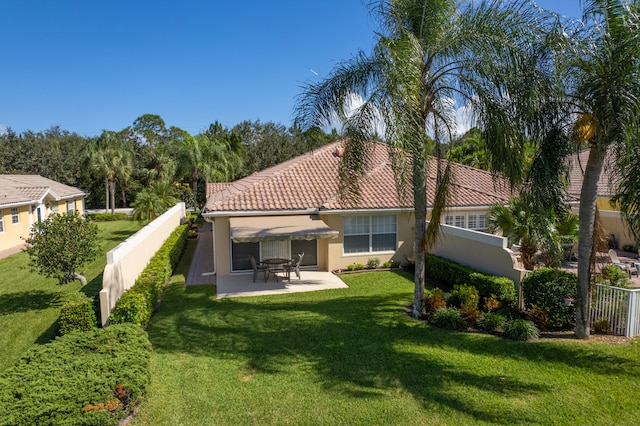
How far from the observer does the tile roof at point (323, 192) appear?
21547 mm

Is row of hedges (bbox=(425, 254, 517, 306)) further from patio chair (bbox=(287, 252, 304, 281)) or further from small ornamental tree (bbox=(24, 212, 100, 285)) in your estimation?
small ornamental tree (bbox=(24, 212, 100, 285))

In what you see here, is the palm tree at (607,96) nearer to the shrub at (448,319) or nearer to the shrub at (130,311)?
the shrub at (448,319)

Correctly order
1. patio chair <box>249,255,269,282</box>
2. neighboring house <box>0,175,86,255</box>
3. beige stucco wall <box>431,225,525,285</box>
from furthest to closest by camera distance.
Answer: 1. neighboring house <box>0,175,86,255</box>
2. patio chair <box>249,255,269,282</box>
3. beige stucco wall <box>431,225,525,285</box>

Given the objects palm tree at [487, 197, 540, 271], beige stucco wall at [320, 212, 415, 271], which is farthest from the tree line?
palm tree at [487, 197, 540, 271]

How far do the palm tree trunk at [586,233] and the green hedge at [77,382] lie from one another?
12100 mm

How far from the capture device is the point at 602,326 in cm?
1238

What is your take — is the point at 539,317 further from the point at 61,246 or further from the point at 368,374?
the point at 61,246

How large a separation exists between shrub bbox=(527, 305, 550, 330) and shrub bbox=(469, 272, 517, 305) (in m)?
1.48

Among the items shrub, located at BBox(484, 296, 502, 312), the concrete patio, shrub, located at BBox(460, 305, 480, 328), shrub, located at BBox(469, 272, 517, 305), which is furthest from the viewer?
the concrete patio

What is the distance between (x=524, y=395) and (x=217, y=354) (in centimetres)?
811

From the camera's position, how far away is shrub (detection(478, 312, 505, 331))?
1297cm

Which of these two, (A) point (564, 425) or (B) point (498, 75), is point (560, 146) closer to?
(B) point (498, 75)

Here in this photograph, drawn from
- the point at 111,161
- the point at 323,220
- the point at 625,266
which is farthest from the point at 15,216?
the point at 625,266

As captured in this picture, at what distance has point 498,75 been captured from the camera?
447 inches
